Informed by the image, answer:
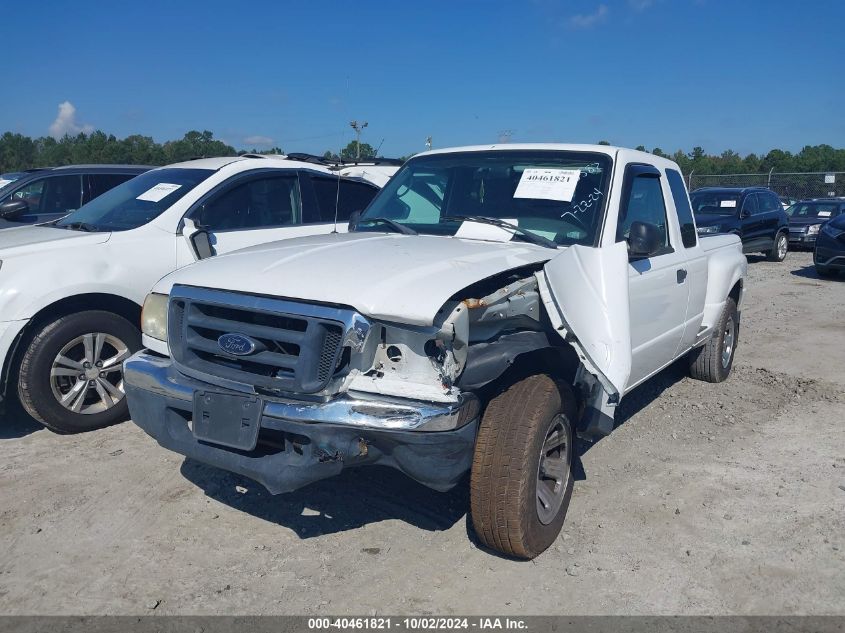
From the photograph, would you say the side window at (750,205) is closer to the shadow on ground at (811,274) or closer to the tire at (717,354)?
the shadow on ground at (811,274)

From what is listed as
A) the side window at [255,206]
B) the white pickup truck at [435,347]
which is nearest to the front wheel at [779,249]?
the side window at [255,206]

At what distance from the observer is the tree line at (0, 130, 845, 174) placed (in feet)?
121

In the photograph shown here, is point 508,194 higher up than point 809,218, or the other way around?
point 508,194

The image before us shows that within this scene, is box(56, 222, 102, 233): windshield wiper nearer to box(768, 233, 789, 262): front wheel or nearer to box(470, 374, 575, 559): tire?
box(470, 374, 575, 559): tire

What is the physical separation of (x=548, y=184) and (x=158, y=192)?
336 cm

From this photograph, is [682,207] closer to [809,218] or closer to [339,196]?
[339,196]

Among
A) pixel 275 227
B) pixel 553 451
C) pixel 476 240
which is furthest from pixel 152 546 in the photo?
pixel 275 227

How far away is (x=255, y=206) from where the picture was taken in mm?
6262

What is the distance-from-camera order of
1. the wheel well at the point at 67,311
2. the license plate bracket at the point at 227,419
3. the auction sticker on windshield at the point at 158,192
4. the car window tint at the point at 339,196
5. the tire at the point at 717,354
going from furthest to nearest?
the car window tint at the point at 339,196
the tire at the point at 717,354
the auction sticker on windshield at the point at 158,192
the wheel well at the point at 67,311
the license plate bracket at the point at 227,419

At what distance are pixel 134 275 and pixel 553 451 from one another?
3390 millimetres

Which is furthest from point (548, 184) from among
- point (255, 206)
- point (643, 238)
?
point (255, 206)

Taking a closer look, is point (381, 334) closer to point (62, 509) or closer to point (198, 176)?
point (62, 509)

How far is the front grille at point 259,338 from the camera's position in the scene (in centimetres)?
314

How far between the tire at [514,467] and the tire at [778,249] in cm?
1551
